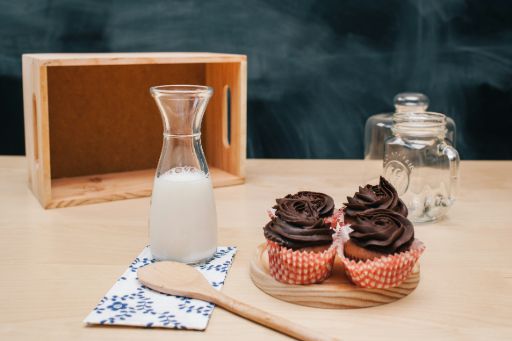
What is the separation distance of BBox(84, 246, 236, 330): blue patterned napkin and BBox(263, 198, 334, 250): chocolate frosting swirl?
108 millimetres

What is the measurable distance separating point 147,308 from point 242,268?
183 millimetres

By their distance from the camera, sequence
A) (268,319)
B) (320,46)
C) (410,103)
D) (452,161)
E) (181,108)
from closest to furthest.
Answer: (268,319)
(181,108)
(452,161)
(410,103)
(320,46)

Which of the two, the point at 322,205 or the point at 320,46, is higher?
the point at 320,46

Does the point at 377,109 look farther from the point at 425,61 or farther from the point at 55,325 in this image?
the point at 55,325

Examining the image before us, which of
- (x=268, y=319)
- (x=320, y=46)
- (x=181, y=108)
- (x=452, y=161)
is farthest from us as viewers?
(x=320, y=46)

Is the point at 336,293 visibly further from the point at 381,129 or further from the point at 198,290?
the point at 381,129

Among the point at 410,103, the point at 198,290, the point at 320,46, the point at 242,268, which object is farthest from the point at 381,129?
the point at 198,290

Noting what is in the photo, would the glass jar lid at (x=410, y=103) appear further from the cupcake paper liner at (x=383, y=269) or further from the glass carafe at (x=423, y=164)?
the cupcake paper liner at (x=383, y=269)

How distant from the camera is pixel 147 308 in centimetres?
73

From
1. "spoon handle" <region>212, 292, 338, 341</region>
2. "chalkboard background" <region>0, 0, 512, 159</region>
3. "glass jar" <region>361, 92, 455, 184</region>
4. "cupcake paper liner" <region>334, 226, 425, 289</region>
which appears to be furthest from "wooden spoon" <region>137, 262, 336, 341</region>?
"chalkboard background" <region>0, 0, 512, 159</region>

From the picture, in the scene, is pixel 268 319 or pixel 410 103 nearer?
pixel 268 319

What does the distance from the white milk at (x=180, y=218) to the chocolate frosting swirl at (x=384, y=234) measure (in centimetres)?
22

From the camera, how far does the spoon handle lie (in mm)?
648

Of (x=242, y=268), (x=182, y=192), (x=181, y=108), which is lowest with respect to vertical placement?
(x=242, y=268)
